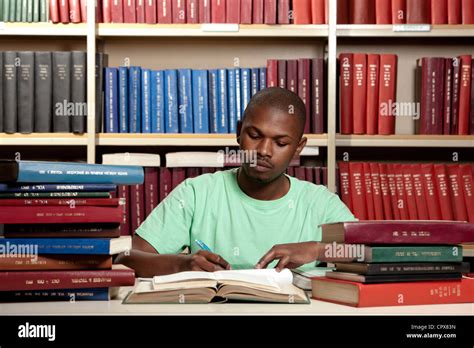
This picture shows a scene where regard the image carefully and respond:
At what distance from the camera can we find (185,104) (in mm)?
2572

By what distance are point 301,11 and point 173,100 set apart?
55cm

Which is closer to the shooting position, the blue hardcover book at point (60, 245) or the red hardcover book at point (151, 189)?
the blue hardcover book at point (60, 245)

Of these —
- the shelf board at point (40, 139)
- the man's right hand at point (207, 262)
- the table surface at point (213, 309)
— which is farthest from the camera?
the shelf board at point (40, 139)

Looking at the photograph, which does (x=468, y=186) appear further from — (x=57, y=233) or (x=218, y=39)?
(x=57, y=233)

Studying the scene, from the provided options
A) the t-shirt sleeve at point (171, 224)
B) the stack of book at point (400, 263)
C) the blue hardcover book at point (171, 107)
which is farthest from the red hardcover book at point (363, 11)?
the stack of book at point (400, 263)

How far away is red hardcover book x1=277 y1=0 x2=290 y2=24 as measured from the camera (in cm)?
257

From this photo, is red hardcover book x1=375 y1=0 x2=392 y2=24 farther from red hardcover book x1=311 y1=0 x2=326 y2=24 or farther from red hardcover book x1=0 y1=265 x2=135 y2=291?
red hardcover book x1=0 y1=265 x2=135 y2=291

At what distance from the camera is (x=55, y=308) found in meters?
1.06

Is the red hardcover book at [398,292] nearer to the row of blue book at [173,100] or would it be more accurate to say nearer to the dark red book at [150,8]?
the row of blue book at [173,100]

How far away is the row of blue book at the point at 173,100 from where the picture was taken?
2.57m

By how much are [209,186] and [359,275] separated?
90cm

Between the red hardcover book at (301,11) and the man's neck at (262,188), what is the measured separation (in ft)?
2.61

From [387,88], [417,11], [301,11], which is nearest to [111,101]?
[301,11]
